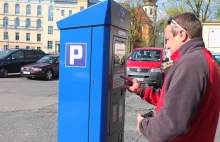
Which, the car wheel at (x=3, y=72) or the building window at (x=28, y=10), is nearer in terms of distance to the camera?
the car wheel at (x=3, y=72)

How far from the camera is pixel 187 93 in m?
1.64

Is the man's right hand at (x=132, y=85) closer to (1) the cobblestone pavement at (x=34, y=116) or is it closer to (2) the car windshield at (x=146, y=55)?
(1) the cobblestone pavement at (x=34, y=116)

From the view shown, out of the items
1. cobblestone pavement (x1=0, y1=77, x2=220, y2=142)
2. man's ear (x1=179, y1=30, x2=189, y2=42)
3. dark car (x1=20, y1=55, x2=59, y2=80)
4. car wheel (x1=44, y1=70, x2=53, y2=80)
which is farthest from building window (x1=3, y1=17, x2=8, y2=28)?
man's ear (x1=179, y1=30, x2=189, y2=42)

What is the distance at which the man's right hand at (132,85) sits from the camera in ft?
8.54

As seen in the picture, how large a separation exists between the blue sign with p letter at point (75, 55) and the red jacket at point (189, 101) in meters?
0.94

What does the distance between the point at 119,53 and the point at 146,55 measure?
33.8ft

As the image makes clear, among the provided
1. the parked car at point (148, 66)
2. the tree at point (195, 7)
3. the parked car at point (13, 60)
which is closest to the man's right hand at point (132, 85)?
the parked car at point (148, 66)

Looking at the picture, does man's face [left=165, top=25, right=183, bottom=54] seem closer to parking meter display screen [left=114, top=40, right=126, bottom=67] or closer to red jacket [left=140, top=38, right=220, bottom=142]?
red jacket [left=140, top=38, right=220, bottom=142]

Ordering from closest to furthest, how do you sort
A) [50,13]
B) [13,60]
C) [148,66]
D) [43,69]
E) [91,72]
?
[91,72], [148,66], [43,69], [13,60], [50,13]

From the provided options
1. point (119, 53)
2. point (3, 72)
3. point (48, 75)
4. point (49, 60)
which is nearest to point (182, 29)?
point (119, 53)

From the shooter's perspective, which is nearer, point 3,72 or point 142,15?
point 3,72

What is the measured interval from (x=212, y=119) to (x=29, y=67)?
45.9 ft

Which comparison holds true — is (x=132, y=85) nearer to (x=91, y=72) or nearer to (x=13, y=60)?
(x=91, y=72)

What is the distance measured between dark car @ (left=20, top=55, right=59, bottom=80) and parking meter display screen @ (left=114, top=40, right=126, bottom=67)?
41.3ft
